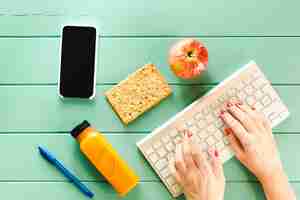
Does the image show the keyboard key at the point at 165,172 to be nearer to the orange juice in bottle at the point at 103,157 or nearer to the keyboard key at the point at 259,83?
the orange juice in bottle at the point at 103,157

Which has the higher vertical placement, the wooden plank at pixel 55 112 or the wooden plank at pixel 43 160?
the wooden plank at pixel 55 112

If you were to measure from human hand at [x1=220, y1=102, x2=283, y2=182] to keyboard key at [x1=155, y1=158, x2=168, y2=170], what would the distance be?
13 centimetres

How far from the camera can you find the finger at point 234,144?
1.04 meters

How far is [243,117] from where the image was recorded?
1040 mm

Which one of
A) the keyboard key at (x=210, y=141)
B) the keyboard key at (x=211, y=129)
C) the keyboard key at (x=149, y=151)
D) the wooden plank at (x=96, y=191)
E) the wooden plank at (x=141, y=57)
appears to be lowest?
the wooden plank at (x=96, y=191)

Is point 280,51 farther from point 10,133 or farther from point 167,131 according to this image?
point 10,133

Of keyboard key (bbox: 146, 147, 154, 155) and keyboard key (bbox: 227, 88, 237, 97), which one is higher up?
keyboard key (bbox: 227, 88, 237, 97)

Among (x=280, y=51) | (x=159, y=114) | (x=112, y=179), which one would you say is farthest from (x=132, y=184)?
(x=280, y=51)

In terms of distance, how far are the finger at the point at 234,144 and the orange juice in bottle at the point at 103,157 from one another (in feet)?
0.65

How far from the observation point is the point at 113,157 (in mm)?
1015

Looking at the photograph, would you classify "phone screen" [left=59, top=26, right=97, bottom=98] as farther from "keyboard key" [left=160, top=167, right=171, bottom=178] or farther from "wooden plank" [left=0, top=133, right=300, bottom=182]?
"keyboard key" [left=160, top=167, right=171, bottom=178]

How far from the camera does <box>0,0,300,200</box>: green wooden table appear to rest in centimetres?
104

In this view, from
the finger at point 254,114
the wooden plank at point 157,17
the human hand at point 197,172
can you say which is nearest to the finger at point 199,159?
the human hand at point 197,172

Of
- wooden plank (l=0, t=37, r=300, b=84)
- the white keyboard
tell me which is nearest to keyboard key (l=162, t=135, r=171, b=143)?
the white keyboard
